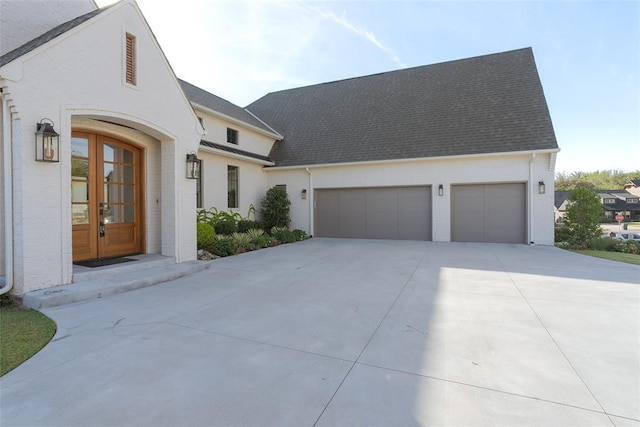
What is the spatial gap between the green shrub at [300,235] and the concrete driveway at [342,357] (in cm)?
708

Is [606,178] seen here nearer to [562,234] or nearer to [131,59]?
[562,234]

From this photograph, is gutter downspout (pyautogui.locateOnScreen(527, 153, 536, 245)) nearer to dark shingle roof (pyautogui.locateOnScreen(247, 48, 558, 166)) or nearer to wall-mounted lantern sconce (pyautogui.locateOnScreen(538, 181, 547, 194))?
wall-mounted lantern sconce (pyautogui.locateOnScreen(538, 181, 547, 194))

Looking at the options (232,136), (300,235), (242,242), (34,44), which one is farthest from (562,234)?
(34,44)

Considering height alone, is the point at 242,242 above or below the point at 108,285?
above

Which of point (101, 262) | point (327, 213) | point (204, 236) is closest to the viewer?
point (101, 262)

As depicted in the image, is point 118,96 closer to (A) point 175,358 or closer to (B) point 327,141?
(A) point 175,358

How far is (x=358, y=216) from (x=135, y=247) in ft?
28.7

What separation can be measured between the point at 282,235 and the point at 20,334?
29.5ft

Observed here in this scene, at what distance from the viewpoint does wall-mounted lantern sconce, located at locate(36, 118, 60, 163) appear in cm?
479

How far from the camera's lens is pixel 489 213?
11570mm

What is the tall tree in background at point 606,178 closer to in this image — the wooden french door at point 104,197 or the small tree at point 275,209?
the small tree at point 275,209

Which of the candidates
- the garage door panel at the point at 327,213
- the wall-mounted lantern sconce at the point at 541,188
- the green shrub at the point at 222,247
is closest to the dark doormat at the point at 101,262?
the green shrub at the point at 222,247

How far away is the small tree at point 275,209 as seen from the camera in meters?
13.6

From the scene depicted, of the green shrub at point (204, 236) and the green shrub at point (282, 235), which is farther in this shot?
the green shrub at point (282, 235)
